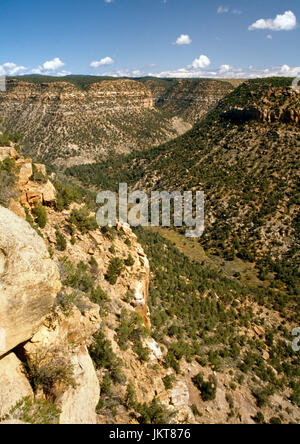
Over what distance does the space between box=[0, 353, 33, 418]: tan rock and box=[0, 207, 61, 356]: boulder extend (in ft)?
2.42

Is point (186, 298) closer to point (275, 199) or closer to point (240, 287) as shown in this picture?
point (240, 287)

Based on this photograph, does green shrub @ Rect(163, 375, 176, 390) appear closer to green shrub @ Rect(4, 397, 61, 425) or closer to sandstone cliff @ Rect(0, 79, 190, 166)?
green shrub @ Rect(4, 397, 61, 425)

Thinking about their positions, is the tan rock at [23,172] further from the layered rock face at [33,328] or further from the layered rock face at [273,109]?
the layered rock face at [273,109]

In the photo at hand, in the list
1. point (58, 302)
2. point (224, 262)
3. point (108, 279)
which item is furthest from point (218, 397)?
point (224, 262)

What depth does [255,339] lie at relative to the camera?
22.4 meters

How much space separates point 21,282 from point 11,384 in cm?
236

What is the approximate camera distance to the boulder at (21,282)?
18.2ft

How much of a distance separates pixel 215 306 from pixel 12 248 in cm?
2211

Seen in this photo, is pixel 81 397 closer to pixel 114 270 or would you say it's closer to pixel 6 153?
pixel 114 270

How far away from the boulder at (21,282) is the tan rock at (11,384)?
74cm

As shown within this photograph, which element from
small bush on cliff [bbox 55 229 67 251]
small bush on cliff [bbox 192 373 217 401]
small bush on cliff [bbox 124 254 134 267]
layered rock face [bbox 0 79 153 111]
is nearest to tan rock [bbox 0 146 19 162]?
small bush on cliff [bbox 55 229 67 251]

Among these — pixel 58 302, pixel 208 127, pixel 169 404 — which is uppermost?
pixel 208 127

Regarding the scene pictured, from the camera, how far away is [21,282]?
18.7 feet

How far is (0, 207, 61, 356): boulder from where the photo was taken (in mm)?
5561
